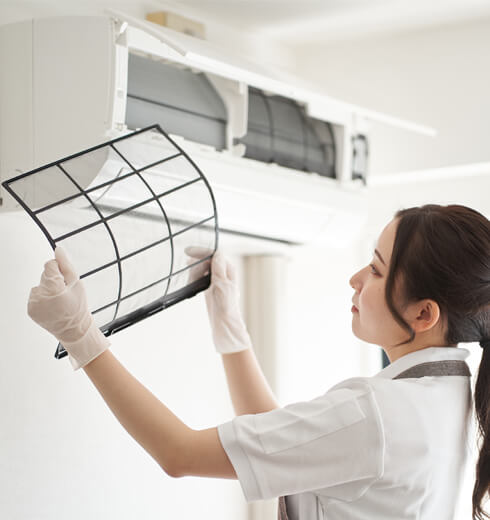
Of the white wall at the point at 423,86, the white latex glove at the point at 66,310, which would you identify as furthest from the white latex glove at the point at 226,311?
the white wall at the point at 423,86

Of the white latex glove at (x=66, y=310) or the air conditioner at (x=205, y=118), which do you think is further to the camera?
the air conditioner at (x=205, y=118)

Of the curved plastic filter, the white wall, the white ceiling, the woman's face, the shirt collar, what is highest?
the white ceiling

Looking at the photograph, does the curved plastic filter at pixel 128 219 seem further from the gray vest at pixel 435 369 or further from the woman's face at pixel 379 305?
the gray vest at pixel 435 369

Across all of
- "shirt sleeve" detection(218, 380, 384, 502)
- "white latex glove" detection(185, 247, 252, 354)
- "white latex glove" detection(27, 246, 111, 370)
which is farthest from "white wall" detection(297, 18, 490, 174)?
"white latex glove" detection(27, 246, 111, 370)

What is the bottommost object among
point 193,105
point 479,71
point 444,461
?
point 444,461

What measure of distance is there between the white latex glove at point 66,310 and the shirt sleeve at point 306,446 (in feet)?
0.81

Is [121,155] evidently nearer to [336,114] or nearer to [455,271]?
[455,271]

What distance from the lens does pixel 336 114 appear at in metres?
2.25

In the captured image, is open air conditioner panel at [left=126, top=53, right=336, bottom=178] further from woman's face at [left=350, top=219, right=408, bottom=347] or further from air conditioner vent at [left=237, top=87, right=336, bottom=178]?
woman's face at [left=350, top=219, right=408, bottom=347]

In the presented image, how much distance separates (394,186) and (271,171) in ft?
2.59

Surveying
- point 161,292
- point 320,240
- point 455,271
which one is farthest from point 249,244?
point 455,271

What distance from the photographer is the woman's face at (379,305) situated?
4.96 feet

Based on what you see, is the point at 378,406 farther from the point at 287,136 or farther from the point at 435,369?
the point at 287,136

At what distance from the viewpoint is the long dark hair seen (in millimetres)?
1430
